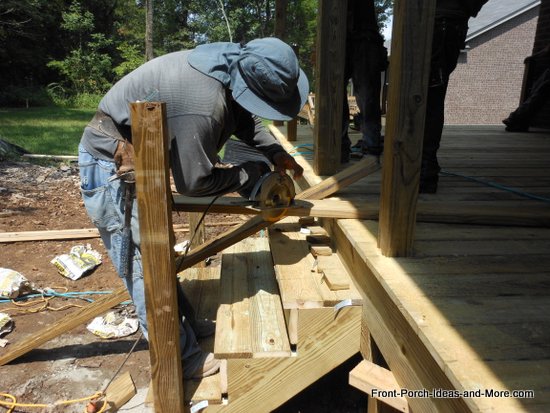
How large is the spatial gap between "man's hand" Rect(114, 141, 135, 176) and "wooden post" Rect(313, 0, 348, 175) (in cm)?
165

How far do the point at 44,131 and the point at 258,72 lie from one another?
1272 centimetres

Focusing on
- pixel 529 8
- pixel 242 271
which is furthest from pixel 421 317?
pixel 529 8

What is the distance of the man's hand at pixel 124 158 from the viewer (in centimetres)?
203

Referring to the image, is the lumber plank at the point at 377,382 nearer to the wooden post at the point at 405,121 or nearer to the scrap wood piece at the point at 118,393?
the wooden post at the point at 405,121

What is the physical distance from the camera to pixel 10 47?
22.6m

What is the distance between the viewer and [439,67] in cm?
278

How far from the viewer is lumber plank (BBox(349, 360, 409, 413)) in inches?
70.0

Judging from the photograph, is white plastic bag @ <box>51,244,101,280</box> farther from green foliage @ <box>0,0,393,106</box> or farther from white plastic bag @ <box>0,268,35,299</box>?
green foliage @ <box>0,0,393,106</box>

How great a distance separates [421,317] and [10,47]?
26.4 metres

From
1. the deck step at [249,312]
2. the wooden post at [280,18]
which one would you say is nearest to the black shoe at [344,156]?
the deck step at [249,312]

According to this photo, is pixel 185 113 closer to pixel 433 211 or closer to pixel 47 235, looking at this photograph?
pixel 433 211

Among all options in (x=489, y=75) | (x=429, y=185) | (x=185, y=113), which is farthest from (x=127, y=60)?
(x=185, y=113)

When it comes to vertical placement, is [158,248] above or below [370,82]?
below

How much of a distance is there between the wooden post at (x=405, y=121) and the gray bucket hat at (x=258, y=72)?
439 mm
